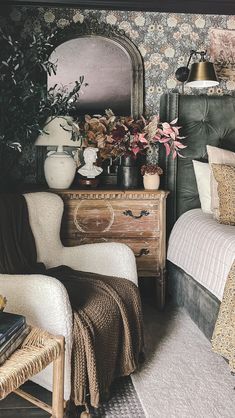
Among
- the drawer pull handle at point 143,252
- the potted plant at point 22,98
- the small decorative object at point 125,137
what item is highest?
the potted plant at point 22,98

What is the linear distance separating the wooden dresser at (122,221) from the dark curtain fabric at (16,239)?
2.27 feet

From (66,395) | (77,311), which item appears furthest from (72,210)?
(66,395)

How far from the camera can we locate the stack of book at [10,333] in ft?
5.80

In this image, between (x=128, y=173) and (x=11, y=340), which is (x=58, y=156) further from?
(x=11, y=340)

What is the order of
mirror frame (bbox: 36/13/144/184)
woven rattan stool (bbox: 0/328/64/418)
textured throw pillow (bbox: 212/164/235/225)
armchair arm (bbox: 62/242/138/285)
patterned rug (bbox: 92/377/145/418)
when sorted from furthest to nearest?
mirror frame (bbox: 36/13/144/184) → textured throw pillow (bbox: 212/164/235/225) → armchair arm (bbox: 62/242/138/285) → patterned rug (bbox: 92/377/145/418) → woven rattan stool (bbox: 0/328/64/418)

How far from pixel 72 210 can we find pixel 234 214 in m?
1.07

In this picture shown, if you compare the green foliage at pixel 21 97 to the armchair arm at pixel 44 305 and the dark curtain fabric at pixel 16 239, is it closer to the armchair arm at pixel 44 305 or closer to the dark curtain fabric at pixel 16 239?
the dark curtain fabric at pixel 16 239

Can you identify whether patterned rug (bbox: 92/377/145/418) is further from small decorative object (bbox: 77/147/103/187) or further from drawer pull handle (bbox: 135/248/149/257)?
small decorative object (bbox: 77/147/103/187)

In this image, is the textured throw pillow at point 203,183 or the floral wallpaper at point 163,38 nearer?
the textured throw pillow at point 203,183

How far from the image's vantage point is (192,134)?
3.96m

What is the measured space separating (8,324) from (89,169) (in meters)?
1.96

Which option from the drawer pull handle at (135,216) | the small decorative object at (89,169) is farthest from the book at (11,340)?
the small decorative object at (89,169)

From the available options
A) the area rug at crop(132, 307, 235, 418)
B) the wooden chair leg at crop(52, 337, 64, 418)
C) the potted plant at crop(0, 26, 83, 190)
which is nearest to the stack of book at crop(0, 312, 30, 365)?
the wooden chair leg at crop(52, 337, 64, 418)

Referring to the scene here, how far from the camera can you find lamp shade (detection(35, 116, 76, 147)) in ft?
11.4
